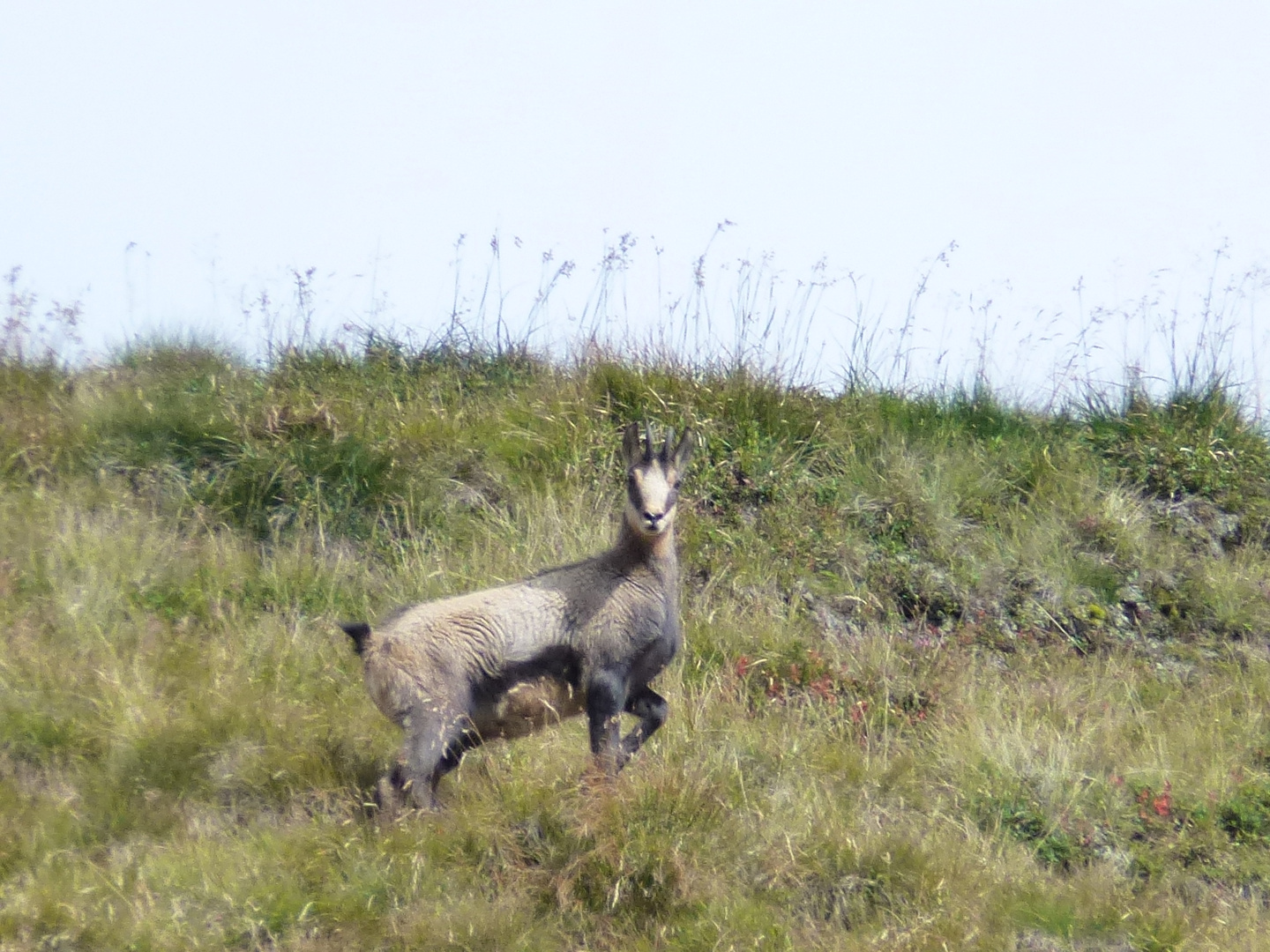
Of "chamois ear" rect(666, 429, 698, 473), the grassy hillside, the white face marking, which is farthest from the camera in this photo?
"chamois ear" rect(666, 429, 698, 473)

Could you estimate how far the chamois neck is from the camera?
19.2 feet

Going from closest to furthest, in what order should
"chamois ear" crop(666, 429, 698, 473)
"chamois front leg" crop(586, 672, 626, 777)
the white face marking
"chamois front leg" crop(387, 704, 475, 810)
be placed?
"chamois front leg" crop(387, 704, 475, 810)
"chamois front leg" crop(586, 672, 626, 777)
the white face marking
"chamois ear" crop(666, 429, 698, 473)

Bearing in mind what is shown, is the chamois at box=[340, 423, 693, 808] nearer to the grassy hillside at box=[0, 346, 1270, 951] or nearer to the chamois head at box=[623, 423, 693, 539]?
the chamois head at box=[623, 423, 693, 539]

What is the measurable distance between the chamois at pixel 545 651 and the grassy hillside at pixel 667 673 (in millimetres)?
234

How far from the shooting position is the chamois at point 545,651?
16.8ft

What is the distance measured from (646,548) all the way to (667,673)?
4.72 ft

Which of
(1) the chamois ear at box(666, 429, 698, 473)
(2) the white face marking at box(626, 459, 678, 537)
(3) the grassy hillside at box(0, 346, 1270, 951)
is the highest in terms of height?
(1) the chamois ear at box(666, 429, 698, 473)

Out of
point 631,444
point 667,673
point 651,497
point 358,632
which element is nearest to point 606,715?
point 651,497

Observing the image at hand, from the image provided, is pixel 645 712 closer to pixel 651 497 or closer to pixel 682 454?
pixel 651 497

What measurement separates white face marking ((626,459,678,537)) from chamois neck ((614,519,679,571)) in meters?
0.08

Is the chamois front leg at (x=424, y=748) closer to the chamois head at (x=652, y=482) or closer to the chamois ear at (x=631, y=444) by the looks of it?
the chamois head at (x=652, y=482)

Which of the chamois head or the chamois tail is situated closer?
the chamois tail

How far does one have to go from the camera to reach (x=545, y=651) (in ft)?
17.9

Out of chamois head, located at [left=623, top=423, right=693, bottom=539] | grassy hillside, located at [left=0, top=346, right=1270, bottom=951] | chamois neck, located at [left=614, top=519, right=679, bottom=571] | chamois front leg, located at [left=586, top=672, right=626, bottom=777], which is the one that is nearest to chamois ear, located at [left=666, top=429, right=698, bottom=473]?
chamois head, located at [left=623, top=423, right=693, bottom=539]
